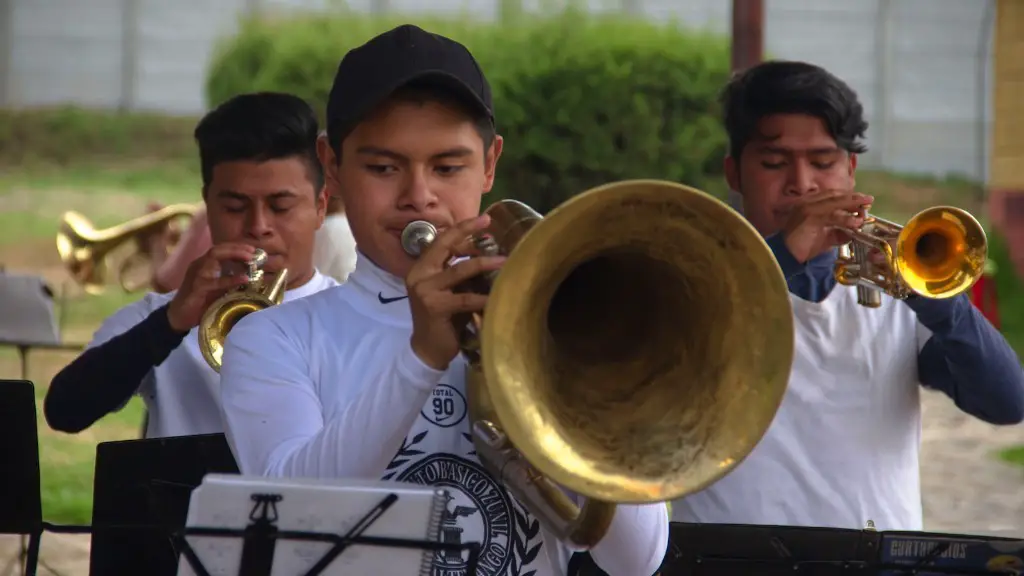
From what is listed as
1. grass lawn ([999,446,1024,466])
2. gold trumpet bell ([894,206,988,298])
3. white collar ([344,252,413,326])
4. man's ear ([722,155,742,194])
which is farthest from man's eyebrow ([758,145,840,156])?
grass lawn ([999,446,1024,466])

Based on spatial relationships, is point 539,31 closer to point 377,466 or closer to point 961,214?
point 961,214

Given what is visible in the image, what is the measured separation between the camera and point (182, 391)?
11.8 ft

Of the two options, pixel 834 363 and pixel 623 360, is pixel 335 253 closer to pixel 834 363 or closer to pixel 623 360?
pixel 834 363

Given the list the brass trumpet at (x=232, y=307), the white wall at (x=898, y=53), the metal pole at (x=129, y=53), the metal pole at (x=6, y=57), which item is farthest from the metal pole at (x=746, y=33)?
the metal pole at (x=6, y=57)

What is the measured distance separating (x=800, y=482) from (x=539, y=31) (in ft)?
24.5

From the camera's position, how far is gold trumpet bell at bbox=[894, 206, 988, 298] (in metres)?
3.27

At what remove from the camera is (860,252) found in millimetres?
3367

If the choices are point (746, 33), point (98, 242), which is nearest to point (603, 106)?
point (98, 242)

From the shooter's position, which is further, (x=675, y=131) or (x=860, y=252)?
(x=675, y=131)

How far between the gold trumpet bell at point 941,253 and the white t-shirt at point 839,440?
0.15 metres

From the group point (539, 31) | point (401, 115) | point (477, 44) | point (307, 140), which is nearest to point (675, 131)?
point (539, 31)

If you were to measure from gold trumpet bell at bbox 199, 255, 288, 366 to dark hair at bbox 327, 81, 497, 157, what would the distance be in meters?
1.14

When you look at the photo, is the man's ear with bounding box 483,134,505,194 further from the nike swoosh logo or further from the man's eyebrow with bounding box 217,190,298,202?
the man's eyebrow with bounding box 217,190,298,202

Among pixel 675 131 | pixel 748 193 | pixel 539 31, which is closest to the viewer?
pixel 748 193
